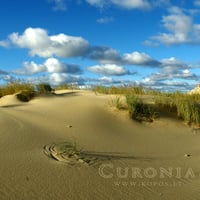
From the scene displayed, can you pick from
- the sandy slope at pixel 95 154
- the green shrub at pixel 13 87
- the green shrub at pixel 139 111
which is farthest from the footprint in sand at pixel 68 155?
the green shrub at pixel 13 87

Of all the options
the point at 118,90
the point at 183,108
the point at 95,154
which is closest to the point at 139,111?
the point at 183,108

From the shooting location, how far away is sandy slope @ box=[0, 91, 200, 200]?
4758 mm

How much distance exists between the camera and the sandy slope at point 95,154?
4.76 m

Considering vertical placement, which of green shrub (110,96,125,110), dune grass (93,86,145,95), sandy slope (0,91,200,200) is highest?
dune grass (93,86,145,95)

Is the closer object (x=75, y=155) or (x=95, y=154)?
(x=75, y=155)

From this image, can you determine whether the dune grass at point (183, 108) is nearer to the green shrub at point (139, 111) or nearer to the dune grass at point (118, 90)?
the green shrub at point (139, 111)

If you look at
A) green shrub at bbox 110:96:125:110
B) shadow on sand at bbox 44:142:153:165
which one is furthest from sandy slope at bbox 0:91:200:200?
green shrub at bbox 110:96:125:110

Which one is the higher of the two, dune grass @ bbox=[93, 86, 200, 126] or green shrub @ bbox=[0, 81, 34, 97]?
green shrub @ bbox=[0, 81, 34, 97]

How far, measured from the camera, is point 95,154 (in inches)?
249

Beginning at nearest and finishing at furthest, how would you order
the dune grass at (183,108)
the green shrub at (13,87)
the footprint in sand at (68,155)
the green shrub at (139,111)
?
1. the footprint in sand at (68,155)
2. the green shrub at (139,111)
3. the dune grass at (183,108)
4. the green shrub at (13,87)

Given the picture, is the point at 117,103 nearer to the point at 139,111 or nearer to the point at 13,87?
the point at 139,111

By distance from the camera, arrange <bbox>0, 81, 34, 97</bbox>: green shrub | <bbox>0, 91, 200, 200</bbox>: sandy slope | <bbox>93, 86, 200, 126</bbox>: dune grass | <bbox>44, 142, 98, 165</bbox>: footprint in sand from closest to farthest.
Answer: <bbox>0, 91, 200, 200</bbox>: sandy slope, <bbox>44, 142, 98, 165</bbox>: footprint in sand, <bbox>93, 86, 200, 126</bbox>: dune grass, <bbox>0, 81, 34, 97</bbox>: green shrub

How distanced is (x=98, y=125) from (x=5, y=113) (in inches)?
86.8

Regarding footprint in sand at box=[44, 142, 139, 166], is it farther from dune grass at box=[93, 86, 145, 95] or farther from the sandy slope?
dune grass at box=[93, 86, 145, 95]
